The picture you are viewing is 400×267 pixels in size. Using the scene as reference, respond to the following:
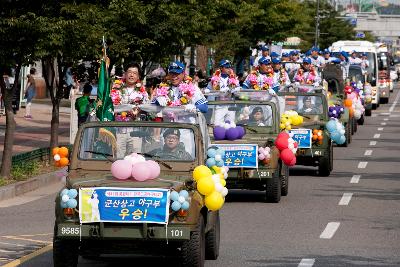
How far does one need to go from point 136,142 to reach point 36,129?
24.8m

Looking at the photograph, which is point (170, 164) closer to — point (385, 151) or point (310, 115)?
point (310, 115)

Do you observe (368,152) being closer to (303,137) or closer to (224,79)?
(224,79)

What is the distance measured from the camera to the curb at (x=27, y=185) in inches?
794

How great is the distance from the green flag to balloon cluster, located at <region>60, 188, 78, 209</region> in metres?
3.61

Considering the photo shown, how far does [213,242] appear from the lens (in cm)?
1314

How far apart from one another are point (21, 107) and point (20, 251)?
35.9 meters

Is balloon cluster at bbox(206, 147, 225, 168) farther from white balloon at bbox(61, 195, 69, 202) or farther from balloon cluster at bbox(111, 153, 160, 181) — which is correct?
white balloon at bbox(61, 195, 69, 202)

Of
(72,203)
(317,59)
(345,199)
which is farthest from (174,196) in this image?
(317,59)

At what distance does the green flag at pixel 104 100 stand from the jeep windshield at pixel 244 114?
4.62 metres

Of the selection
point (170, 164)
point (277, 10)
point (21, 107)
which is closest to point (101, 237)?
point (170, 164)

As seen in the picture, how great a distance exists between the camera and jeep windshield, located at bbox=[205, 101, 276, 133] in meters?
20.6

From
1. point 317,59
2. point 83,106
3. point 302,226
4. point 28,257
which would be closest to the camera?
point 28,257

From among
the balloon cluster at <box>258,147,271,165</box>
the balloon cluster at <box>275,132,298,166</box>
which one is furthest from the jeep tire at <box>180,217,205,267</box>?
the balloon cluster at <box>275,132,298,166</box>

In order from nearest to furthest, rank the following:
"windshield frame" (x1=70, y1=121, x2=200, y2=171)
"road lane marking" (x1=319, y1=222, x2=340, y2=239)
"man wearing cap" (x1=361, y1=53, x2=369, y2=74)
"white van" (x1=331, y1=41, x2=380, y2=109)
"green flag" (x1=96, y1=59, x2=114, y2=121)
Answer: "windshield frame" (x1=70, y1=121, x2=200, y2=171)
"green flag" (x1=96, y1=59, x2=114, y2=121)
"road lane marking" (x1=319, y1=222, x2=340, y2=239)
"man wearing cap" (x1=361, y1=53, x2=369, y2=74)
"white van" (x1=331, y1=41, x2=380, y2=109)
